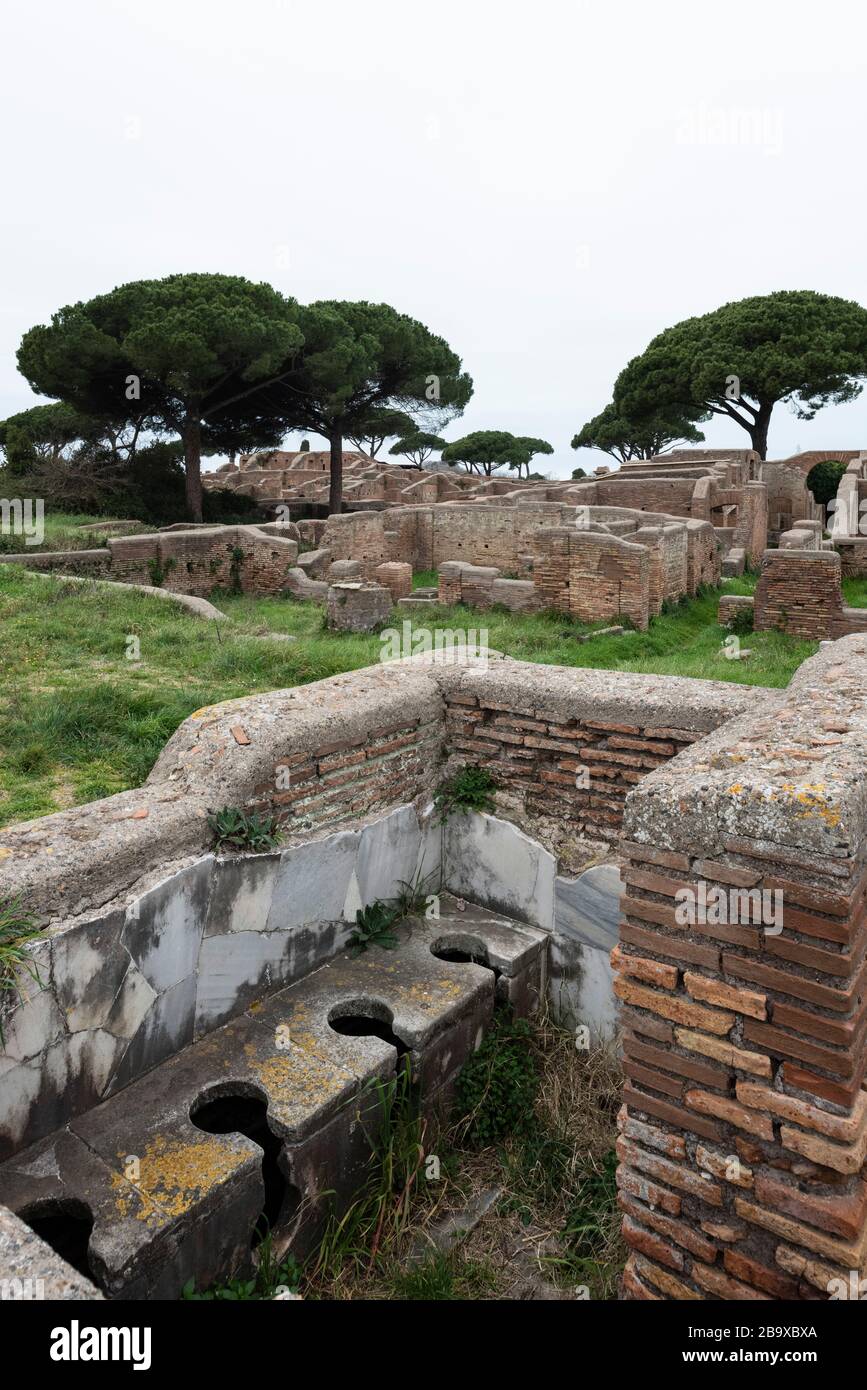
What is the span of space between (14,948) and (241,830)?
3.17 feet

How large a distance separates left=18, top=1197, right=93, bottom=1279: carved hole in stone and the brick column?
1.57m

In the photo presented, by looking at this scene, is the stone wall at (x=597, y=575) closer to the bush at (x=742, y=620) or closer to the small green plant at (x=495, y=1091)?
the bush at (x=742, y=620)

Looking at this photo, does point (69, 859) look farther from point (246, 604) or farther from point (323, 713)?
point (246, 604)

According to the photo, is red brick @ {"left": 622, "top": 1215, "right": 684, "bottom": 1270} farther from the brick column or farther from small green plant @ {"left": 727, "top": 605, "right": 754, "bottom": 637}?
small green plant @ {"left": 727, "top": 605, "right": 754, "bottom": 637}

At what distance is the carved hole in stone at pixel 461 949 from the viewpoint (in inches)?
162

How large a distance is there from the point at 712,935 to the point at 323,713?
2.07 meters

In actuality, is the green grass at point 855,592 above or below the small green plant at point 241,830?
above

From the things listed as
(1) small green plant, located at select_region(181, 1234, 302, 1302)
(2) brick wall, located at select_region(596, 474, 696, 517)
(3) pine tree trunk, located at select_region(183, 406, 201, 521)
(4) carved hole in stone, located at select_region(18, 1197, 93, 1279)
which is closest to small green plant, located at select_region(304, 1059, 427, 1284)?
(1) small green plant, located at select_region(181, 1234, 302, 1302)

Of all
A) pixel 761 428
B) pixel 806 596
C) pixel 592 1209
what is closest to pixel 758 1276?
Answer: pixel 592 1209

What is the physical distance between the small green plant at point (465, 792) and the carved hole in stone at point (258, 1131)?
176cm

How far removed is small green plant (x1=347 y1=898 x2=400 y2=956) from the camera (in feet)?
13.0

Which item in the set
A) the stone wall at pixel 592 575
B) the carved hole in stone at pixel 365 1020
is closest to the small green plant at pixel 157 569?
the stone wall at pixel 592 575

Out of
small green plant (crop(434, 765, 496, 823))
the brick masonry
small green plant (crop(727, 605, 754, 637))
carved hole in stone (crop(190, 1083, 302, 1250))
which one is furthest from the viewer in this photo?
small green plant (crop(727, 605, 754, 637))

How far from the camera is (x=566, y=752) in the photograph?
13.6ft
